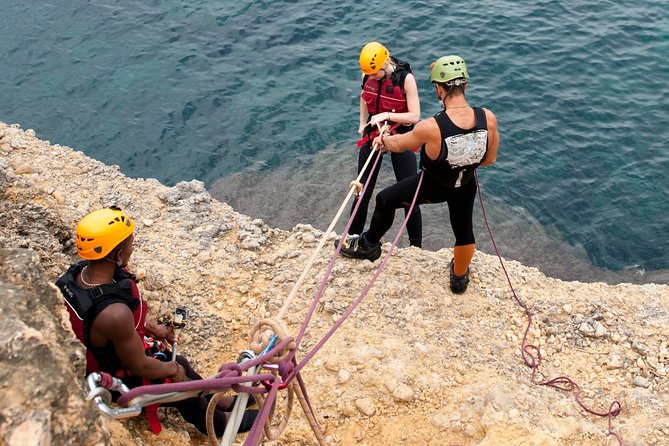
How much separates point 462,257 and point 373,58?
2406 mm

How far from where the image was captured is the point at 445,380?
5.07m

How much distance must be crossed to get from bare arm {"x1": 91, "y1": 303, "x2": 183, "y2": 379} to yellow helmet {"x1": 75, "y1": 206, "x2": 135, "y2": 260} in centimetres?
38

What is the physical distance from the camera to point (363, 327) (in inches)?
227

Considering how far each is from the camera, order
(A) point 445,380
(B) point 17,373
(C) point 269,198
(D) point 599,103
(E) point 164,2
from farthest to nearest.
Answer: (E) point 164,2, (D) point 599,103, (C) point 269,198, (A) point 445,380, (B) point 17,373

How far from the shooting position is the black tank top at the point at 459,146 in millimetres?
5098

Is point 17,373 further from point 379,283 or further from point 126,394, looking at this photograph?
point 379,283

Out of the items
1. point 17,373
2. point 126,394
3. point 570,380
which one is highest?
point 17,373

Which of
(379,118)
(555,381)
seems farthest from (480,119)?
(555,381)

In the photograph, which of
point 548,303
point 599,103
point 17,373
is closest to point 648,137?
point 599,103

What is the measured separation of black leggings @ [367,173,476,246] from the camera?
225 inches

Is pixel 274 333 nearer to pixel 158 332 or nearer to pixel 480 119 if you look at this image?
pixel 158 332

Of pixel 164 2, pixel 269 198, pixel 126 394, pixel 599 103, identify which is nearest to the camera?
pixel 126 394

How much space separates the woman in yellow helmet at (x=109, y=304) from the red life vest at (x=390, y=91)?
3832mm

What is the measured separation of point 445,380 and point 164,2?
16.4 meters
